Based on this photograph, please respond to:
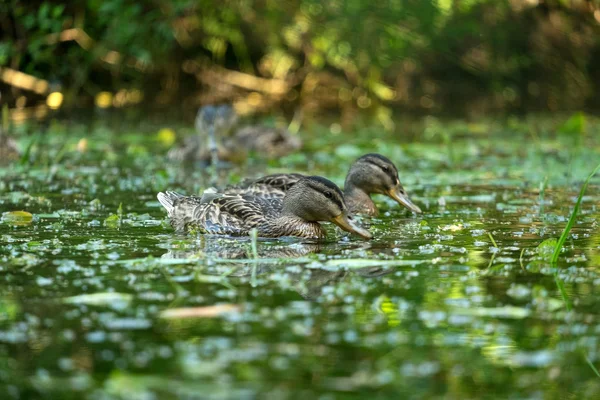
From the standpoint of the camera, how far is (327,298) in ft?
17.6

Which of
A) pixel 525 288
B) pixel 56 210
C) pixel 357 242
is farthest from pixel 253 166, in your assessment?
pixel 525 288

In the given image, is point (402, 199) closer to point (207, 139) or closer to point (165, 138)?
point (207, 139)

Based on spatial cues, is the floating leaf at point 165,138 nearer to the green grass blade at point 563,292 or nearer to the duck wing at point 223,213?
the duck wing at point 223,213

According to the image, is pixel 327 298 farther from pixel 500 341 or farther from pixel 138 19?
pixel 138 19

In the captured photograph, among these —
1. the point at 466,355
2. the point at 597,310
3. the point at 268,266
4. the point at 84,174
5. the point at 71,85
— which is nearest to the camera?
the point at 466,355

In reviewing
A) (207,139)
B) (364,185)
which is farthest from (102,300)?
(207,139)

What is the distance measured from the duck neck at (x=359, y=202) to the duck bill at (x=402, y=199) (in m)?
0.19

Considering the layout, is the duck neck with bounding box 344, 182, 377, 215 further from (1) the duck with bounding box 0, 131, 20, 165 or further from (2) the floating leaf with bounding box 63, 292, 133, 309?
(1) the duck with bounding box 0, 131, 20, 165

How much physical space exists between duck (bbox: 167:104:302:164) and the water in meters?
4.69

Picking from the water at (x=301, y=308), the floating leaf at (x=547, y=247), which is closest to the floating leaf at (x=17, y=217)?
the water at (x=301, y=308)

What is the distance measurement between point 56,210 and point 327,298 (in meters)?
3.96

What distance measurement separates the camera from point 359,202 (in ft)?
30.4

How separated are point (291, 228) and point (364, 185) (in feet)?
6.24

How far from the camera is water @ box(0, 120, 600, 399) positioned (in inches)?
163
